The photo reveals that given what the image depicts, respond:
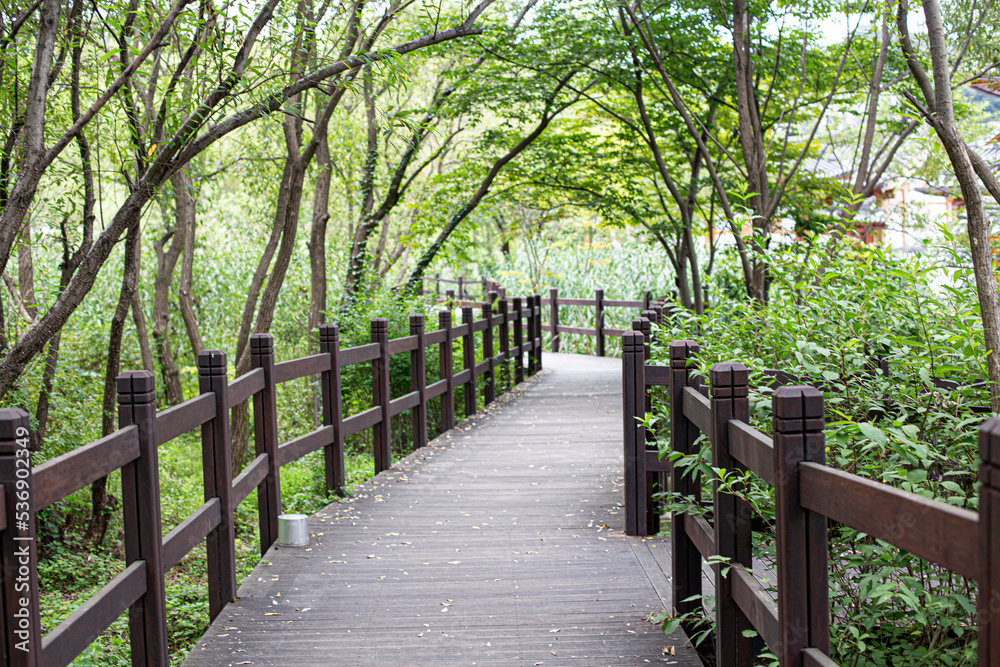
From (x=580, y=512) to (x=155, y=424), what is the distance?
3.29 m

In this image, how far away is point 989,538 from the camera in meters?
1.28

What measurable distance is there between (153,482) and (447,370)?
581 centimetres

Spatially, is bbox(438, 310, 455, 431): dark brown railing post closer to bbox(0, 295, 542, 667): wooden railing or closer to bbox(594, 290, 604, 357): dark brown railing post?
bbox(0, 295, 542, 667): wooden railing

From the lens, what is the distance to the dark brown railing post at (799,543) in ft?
6.85

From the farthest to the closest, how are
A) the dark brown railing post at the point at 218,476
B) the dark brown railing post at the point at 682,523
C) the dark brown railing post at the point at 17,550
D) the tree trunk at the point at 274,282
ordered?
the tree trunk at the point at 274,282, the dark brown railing post at the point at 218,476, the dark brown railing post at the point at 682,523, the dark brown railing post at the point at 17,550

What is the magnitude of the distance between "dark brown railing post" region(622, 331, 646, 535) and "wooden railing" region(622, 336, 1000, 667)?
0.93 meters

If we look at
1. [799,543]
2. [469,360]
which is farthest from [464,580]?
[469,360]

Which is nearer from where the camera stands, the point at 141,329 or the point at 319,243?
the point at 141,329

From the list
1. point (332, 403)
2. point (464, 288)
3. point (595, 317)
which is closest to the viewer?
point (332, 403)

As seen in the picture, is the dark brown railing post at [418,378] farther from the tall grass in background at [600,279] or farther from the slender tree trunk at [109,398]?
the tall grass in background at [600,279]

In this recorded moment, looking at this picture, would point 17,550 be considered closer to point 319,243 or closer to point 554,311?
point 319,243

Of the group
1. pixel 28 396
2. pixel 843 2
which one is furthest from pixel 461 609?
pixel 843 2

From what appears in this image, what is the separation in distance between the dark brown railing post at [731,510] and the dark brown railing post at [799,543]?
0.60 meters

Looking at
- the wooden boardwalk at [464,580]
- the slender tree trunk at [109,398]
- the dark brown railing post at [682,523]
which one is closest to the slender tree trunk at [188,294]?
the slender tree trunk at [109,398]
